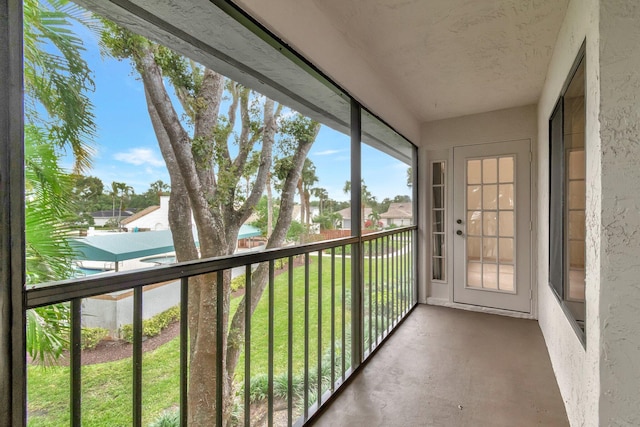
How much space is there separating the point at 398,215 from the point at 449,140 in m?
1.16

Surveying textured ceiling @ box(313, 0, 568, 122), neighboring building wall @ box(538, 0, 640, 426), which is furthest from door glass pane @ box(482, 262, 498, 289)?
neighboring building wall @ box(538, 0, 640, 426)

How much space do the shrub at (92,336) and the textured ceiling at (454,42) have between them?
6.69ft

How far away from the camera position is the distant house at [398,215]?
12.7 feet

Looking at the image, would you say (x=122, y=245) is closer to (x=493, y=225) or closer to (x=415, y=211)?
(x=415, y=211)

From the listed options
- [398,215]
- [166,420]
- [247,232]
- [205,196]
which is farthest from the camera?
[398,215]

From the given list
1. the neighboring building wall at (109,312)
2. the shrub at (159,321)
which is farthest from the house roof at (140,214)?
the shrub at (159,321)

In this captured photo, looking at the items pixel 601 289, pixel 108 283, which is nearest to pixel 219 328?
pixel 108 283

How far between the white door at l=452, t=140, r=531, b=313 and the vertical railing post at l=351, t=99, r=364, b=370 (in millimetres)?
1990

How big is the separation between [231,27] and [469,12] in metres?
1.36

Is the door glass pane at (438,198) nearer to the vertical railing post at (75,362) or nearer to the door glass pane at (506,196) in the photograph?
the door glass pane at (506,196)

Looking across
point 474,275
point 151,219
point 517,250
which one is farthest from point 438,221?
point 151,219

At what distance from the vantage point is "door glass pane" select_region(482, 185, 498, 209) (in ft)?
11.2

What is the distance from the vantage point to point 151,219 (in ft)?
6.91

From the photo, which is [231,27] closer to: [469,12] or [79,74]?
[79,74]
